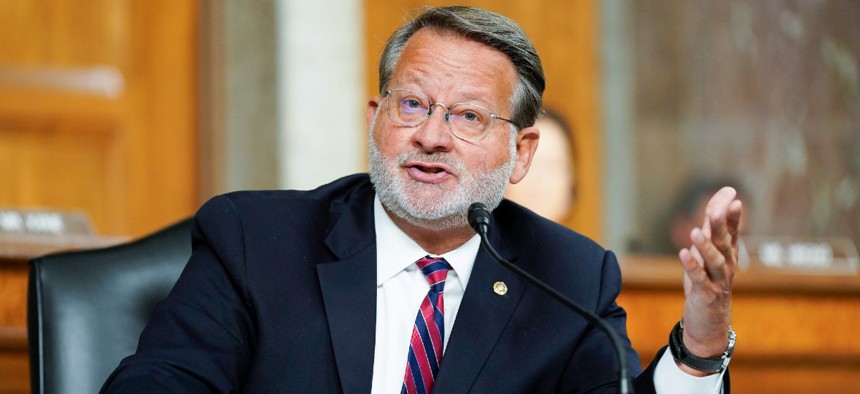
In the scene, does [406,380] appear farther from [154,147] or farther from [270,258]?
[154,147]

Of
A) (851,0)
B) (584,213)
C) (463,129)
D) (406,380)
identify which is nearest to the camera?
(406,380)

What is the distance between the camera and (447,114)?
2139 millimetres

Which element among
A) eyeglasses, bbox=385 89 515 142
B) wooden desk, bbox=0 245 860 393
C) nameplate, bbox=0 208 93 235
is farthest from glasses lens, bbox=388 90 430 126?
wooden desk, bbox=0 245 860 393

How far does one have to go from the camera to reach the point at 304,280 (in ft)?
6.77

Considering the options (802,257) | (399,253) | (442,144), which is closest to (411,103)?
(442,144)

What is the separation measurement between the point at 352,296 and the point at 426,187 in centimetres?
23

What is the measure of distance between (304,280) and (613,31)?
3267 millimetres

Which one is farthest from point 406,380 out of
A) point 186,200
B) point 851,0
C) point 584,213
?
point 851,0

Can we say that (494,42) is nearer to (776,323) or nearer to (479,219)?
(479,219)

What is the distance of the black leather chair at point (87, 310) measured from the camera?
203 centimetres

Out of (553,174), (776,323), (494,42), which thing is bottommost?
(776,323)

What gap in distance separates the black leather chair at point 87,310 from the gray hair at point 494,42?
22.6 inches

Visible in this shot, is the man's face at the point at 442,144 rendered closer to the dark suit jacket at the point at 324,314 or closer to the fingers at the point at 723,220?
the dark suit jacket at the point at 324,314

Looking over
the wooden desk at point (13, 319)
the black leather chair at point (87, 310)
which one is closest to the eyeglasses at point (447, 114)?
the black leather chair at point (87, 310)
